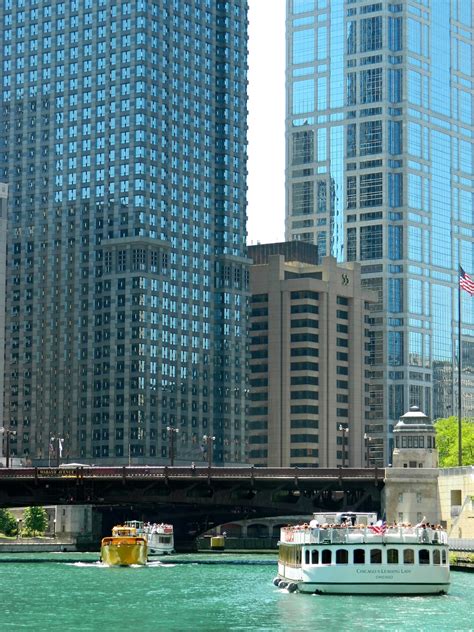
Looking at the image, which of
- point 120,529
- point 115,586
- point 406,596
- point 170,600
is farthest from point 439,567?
point 120,529

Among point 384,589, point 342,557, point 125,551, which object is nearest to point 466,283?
point 125,551

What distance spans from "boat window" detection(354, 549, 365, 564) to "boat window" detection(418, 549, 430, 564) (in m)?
4.00

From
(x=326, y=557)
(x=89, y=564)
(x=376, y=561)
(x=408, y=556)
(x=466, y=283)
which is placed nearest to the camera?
(x=408, y=556)

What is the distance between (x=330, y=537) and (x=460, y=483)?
49170 mm

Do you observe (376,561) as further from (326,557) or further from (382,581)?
(326,557)

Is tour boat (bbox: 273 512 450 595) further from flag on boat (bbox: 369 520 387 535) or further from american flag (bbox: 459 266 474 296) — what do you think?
american flag (bbox: 459 266 474 296)

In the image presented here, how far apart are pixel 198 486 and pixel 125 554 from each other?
24090 mm

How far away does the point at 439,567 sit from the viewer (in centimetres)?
11188

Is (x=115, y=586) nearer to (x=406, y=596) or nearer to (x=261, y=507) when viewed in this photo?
(x=406, y=596)

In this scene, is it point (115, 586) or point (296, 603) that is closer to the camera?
point (296, 603)

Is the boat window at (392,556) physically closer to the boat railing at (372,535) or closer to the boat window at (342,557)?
the boat railing at (372,535)

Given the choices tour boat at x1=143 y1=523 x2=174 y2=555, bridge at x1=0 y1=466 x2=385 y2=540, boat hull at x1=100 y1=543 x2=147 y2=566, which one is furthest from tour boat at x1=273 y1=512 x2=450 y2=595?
tour boat at x1=143 y1=523 x2=174 y2=555

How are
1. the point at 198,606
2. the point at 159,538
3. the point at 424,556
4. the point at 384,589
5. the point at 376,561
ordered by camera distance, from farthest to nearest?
1. the point at 159,538
2. the point at 424,556
3. the point at 376,561
4. the point at 384,589
5. the point at 198,606

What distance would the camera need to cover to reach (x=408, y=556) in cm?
11131
